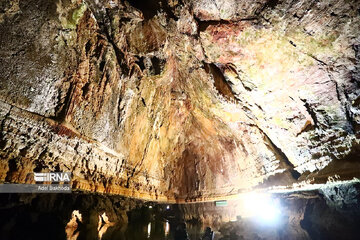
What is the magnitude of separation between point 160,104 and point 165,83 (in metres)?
1.10

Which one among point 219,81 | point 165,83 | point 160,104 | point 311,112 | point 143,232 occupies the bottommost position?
point 143,232

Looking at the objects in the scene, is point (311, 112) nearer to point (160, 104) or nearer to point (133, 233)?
point (160, 104)

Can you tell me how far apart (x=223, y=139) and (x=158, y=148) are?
3687 millimetres

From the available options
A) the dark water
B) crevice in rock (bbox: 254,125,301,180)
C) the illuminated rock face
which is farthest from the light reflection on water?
crevice in rock (bbox: 254,125,301,180)

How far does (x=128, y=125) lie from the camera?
791 cm

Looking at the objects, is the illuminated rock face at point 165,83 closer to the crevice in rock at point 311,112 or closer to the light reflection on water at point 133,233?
the crevice in rock at point 311,112

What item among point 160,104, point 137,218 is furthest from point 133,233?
point 160,104

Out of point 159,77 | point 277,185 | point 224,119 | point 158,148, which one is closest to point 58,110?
point 159,77

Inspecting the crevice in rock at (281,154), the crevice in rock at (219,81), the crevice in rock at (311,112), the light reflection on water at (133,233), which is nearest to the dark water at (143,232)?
the light reflection on water at (133,233)

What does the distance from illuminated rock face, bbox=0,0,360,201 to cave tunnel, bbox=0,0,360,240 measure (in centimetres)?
4

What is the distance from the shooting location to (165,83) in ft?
28.5

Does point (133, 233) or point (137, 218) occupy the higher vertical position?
point (137, 218)

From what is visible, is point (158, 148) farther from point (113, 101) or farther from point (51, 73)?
point (51, 73)

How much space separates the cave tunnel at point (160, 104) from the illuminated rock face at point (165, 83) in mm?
37
